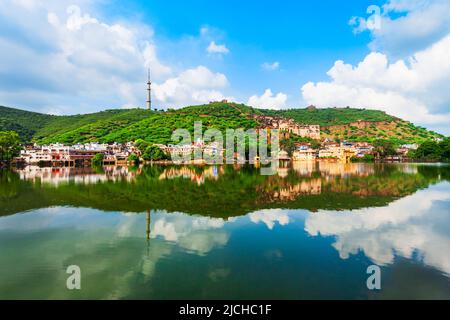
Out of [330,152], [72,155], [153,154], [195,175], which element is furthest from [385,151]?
[72,155]

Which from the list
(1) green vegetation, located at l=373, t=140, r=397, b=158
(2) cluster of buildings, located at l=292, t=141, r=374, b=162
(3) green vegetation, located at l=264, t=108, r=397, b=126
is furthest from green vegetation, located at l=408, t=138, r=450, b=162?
(3) green vegetation, located at l=264, t=108, r=397, b=126

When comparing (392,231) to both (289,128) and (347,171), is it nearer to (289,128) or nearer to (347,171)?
(347,171)

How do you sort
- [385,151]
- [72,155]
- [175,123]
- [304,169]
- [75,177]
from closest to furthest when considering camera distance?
[75,177] < [304,169] < [72,155] < [385,151] < [175,123]

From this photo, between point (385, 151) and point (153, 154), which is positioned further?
point (385, 151)

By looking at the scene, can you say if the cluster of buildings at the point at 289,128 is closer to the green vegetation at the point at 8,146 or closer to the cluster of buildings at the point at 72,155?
the cluster of buildings at the point at 72,155

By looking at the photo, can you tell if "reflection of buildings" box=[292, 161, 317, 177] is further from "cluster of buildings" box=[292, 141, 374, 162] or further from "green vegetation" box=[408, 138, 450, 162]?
"green vegetation" box=[408, 138, 450, 162]

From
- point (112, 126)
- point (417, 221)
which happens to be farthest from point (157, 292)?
point (112, 126)
